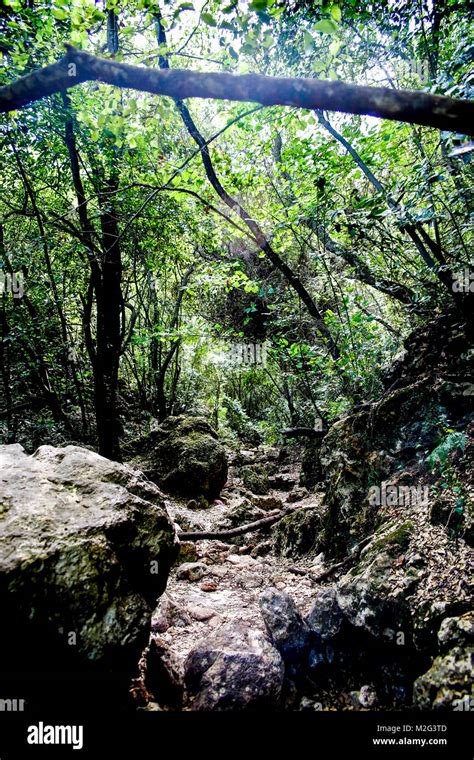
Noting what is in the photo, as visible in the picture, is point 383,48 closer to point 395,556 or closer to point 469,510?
point 469,510

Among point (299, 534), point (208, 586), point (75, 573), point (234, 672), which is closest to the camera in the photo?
point (75, 573)

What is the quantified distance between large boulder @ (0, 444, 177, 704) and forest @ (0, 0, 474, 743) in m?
0.02

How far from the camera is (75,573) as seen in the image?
2.36 meters

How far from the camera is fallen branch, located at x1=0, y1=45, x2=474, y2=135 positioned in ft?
5.17

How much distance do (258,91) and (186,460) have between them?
7753 millimetres

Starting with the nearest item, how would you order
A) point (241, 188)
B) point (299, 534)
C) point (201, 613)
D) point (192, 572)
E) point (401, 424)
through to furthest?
point (201, 613) < point (401, 424) < point (192, 572) < point (299, 534) < point (241, 188)

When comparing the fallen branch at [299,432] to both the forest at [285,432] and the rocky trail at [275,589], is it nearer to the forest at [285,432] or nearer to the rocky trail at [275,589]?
the forest at [285,432]

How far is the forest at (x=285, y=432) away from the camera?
2.21 metres

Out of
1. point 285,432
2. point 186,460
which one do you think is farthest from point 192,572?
point 186,460

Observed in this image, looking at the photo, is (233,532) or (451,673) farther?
(233,532)

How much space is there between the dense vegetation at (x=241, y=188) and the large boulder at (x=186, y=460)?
107 centimetres

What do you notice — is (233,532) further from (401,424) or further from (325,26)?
(325,26)

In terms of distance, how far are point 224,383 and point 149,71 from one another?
21248 mm

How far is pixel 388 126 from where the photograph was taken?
243 inches
